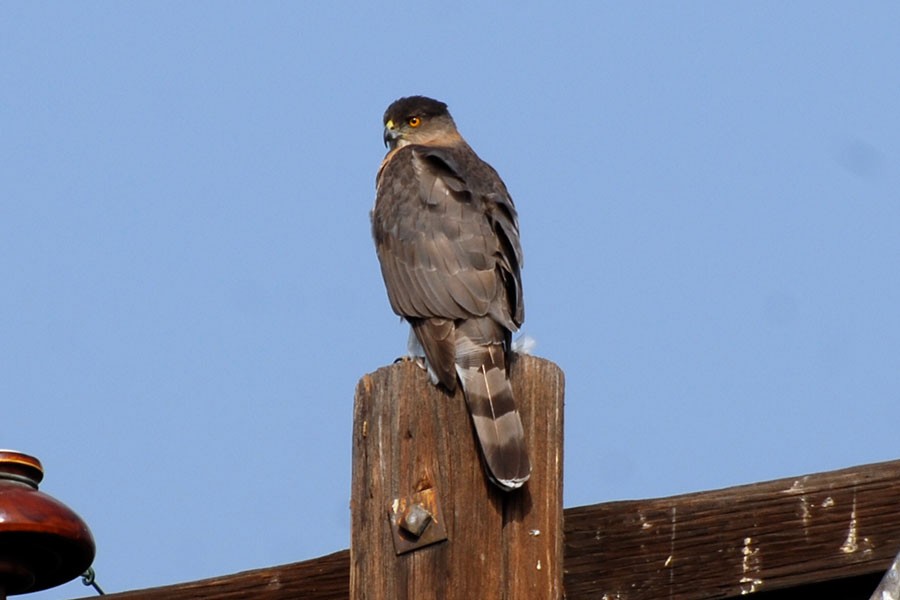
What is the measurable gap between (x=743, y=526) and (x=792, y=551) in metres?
0.10

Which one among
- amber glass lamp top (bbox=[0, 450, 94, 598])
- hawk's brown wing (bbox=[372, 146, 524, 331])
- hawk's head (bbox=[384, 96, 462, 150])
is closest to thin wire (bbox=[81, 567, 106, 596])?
amber glass lamp top (bbox=[0, 450, 94, 598])

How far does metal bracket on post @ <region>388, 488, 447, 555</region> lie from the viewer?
2.46 meters

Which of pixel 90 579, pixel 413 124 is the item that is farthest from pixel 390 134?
pixel 90 579

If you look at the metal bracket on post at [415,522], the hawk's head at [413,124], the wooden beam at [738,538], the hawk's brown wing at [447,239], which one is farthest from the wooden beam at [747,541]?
the hawk's head at [413,124]

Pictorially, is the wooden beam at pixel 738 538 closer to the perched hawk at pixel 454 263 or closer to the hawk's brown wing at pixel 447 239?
the perched hawk at pixel 454 263

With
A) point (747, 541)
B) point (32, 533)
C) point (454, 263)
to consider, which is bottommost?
point (747, 541)

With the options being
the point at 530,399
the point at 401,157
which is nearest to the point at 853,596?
the point at 530,399

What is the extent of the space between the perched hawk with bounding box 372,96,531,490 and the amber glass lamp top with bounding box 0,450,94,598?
0.82 metres

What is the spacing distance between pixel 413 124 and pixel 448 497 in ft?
18.9

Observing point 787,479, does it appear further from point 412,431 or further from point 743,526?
point 412,431

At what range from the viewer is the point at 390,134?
8031 millimetres

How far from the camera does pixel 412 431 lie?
2.57m

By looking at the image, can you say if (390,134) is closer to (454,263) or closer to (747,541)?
(454,263)

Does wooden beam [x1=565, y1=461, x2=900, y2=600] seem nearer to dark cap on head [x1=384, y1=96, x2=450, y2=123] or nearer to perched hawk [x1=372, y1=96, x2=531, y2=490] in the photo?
perched hawk [x1=372, y1=96, x2=531, y2=490]
